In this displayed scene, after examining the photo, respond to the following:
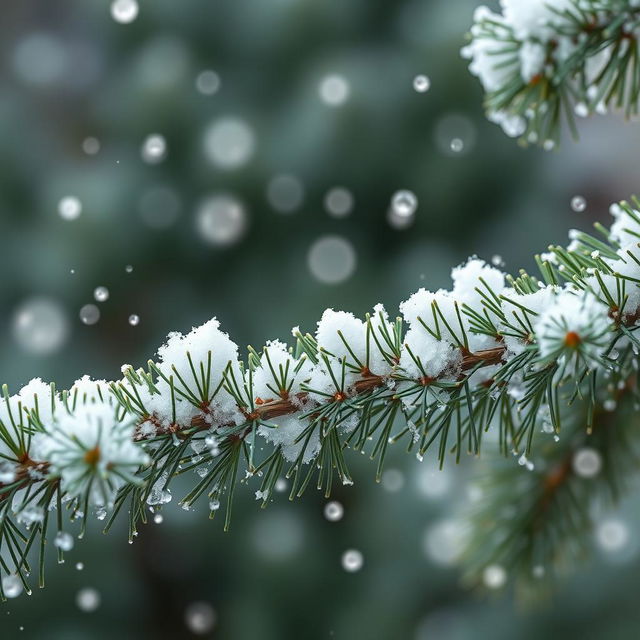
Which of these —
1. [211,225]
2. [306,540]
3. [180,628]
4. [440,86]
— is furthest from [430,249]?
[180,628]

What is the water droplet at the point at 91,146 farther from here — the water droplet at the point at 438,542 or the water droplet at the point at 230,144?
the water droplet at the point at 438,542

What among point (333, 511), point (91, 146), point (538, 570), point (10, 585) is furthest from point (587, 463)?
point (91, 146)

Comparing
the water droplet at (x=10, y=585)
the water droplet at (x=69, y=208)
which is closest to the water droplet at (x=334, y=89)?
the water droplet at (x=69, y=208)

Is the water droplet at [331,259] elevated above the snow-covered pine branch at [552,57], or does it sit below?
above

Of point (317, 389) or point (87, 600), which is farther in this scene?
point (87, 600)

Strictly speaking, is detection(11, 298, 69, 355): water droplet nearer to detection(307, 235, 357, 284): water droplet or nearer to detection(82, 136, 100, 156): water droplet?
detection(82, 136, 100, 156): water droplet

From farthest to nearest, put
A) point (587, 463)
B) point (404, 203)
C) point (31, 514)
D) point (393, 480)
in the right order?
point (393, 480) → point (404, 203) → point (587, 463) → point (31, 514)

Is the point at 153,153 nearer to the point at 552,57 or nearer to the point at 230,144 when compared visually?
the point at 230,144

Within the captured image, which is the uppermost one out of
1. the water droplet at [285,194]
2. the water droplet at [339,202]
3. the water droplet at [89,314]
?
the water droplet at [285,194]
